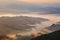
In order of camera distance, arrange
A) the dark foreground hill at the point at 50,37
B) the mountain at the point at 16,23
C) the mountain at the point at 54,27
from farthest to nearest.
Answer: the mountain at the point at 54,27
the mountain at the point at 16,23
the dark foreground hill at the point at 50,37

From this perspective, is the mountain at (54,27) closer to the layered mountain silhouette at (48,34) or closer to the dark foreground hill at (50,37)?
the layered mountain silhouette at (48,34)

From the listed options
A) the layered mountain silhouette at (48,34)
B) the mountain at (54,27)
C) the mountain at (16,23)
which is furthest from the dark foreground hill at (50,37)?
the mountain at (16,23)

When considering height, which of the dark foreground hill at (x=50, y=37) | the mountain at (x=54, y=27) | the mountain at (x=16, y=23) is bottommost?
the dark foreground hill at (x=50, y=37)

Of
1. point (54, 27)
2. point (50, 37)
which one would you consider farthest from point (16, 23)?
point (50, 37)

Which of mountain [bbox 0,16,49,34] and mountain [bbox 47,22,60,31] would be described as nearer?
mountain [bbox 0,16,49,34]

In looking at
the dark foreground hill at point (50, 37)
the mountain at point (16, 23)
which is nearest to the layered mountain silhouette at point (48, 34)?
the dark foreground hill at point (50, 37)

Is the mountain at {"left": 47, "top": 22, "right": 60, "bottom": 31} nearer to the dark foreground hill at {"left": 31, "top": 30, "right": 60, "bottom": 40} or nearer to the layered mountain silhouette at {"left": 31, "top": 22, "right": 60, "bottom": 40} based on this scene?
the layered mountain silhouette at {"left": 31, "top": 22, "right": 60, "bottom": 40}

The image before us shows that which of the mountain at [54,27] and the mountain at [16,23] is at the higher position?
the mountain at [16,23]

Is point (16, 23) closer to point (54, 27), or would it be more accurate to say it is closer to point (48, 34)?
point (54, 27)

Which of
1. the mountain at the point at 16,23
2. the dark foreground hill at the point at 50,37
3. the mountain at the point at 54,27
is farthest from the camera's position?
the mountain at the point at 54,27

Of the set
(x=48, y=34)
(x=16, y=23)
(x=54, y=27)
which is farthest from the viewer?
(x=16, y=23)

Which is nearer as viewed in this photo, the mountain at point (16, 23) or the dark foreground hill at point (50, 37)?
the dark foreground hill at point (50, 37)

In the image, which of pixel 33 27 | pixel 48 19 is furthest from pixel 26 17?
pixel 33 27

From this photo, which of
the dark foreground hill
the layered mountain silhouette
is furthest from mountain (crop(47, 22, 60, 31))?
the dark foreground hill
